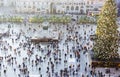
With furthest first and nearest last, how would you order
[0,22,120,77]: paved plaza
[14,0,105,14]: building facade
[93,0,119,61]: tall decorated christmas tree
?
[14,0,105,14]: building facade → [93,0,119,61]: tall decorated christmas tree → [0,22,120,77]: paved plaza

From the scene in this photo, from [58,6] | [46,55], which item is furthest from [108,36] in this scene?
[58,6]

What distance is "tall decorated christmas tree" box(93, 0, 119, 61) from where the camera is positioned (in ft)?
192

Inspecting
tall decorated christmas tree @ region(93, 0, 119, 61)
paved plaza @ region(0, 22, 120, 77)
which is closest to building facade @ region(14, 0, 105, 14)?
paved plaza @ region(0, 22, 120, 77)

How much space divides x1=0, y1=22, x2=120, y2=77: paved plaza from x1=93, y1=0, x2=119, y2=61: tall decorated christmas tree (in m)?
2.50

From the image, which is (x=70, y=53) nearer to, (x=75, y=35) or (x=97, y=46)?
(x=97, y=46)

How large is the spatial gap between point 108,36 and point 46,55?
406 inches

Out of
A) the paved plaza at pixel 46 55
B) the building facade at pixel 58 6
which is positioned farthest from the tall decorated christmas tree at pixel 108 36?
→ the building facade at pixel 58 6

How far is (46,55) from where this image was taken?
64500 millimetres

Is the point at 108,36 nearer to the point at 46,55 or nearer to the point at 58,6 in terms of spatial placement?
the point at 46,55

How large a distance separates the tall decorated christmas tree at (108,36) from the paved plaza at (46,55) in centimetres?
250

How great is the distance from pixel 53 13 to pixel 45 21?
17390 millimetres

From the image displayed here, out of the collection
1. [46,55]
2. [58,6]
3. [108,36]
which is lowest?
[46,55]

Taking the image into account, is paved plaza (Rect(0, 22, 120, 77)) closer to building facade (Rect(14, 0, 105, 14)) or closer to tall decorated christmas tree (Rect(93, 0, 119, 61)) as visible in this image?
tall decorated christmas tree (Rect(93, 0, 119, 61))

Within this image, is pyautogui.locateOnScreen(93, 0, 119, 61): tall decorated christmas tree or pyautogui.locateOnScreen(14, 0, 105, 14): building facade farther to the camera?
pyautogui.locateOnScreen(14, 0, 105, 14): building facade
